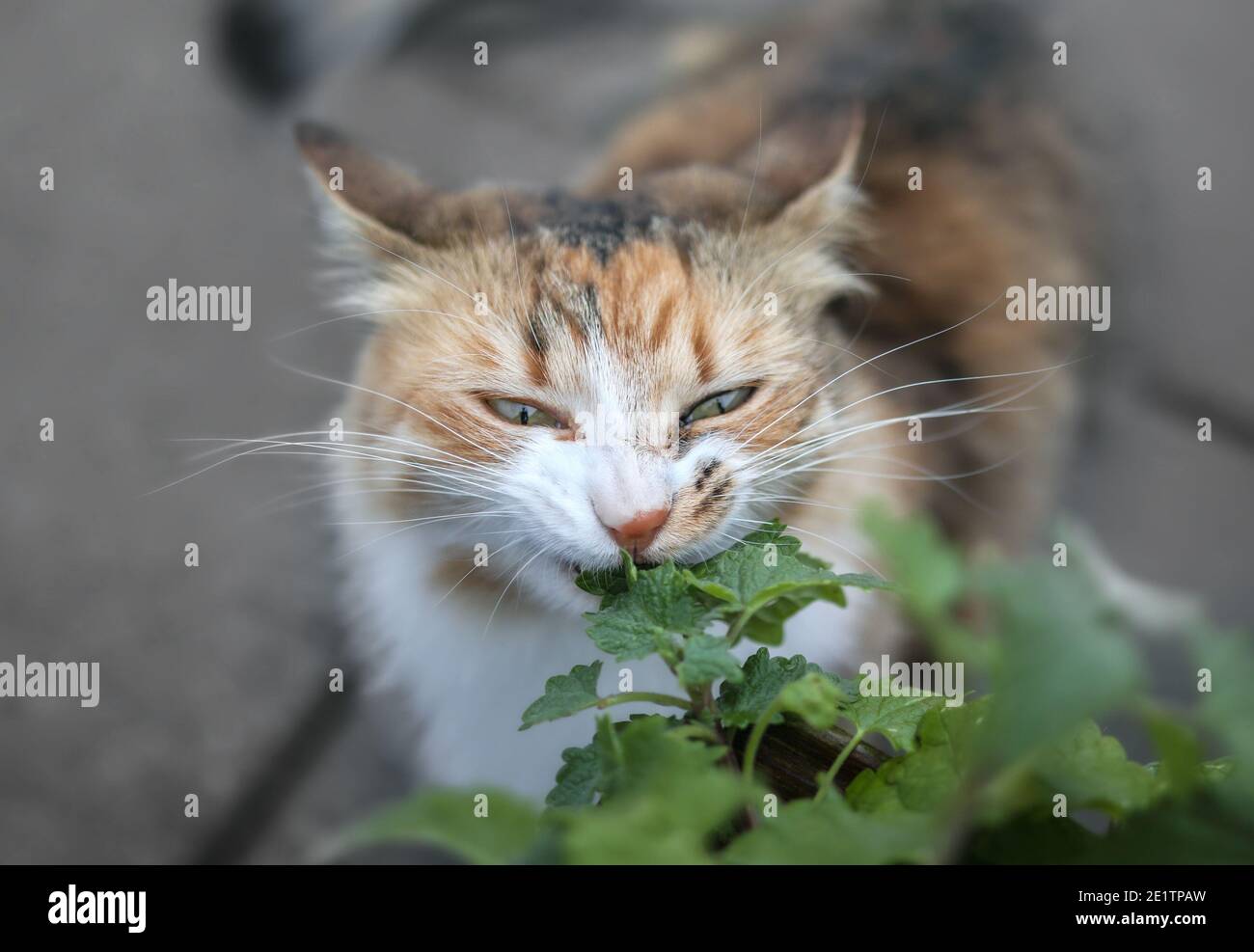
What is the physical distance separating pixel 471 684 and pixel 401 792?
3.06ft

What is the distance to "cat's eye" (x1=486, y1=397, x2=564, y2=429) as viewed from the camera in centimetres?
123

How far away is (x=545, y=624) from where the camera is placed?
4.78 feet

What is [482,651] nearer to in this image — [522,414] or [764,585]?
[522,414]

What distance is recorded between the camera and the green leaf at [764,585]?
0.74 m

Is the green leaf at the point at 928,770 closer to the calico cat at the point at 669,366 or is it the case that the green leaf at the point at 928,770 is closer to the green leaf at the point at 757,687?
the green leaf at the point at 757,687

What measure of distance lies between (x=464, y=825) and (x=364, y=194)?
105cm

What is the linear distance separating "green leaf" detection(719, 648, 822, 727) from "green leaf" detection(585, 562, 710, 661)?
0.17ft

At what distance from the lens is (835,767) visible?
0.70 metres

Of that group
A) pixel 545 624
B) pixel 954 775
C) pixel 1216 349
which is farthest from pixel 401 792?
pixel 1216 349

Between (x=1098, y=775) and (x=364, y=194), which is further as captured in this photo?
(x=364, y=194)

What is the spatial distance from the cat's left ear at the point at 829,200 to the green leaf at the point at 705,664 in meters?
0.83

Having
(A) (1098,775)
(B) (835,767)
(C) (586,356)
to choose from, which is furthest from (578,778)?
(C) (586,356)

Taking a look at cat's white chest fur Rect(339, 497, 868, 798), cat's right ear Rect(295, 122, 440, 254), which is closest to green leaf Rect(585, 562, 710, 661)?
cat's white chest fur Rect(339, 497, 868, 798)

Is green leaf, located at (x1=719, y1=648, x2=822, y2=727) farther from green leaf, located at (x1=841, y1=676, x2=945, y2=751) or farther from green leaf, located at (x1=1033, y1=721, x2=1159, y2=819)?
green leaf, located at (x1=1033, y1=721, x2=1159, y2=819)
